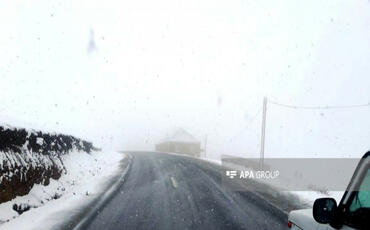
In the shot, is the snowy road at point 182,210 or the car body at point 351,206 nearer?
the car body at point 351,206

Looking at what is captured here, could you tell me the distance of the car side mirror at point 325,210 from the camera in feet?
9.58

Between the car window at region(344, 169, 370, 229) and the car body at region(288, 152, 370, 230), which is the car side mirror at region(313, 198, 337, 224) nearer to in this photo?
the car body at region(288, 152, 370, 230)

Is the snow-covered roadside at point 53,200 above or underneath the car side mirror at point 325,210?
underneath

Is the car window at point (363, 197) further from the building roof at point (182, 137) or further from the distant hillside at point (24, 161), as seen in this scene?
the building roof at point (182, 137)

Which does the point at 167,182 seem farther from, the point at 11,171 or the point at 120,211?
the point at 11,171

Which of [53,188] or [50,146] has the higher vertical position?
[50,146]

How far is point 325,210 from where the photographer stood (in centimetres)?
294

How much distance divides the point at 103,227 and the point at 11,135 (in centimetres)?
354

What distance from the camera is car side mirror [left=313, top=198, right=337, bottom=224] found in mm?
2920

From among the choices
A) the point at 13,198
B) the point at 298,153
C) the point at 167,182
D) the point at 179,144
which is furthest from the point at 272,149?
the point at 13,198

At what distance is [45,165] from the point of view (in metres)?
10.6

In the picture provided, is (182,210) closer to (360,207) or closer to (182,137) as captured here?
(360,207)

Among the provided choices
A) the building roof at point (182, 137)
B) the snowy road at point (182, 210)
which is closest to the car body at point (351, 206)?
the snowy road at point (182, 210)

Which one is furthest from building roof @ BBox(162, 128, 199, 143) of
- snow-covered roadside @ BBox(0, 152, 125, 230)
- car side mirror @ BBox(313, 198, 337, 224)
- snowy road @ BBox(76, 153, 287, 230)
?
car side mirror @ BBox(313, 198, 337, 224)
